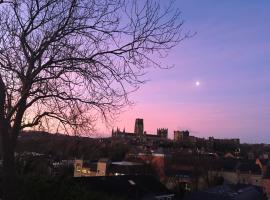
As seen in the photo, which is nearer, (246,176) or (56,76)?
(56,76)

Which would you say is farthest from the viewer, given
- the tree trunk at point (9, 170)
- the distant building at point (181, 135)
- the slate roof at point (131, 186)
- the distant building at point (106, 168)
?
the distant building at point (181, 135)

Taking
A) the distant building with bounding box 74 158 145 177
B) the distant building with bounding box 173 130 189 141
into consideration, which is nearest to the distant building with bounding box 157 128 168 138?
the distant building with bounding box 173 130 189 141

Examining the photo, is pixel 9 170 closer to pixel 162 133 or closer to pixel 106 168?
pixel 106 168

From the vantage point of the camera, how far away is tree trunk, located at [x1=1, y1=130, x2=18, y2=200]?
8070 mm

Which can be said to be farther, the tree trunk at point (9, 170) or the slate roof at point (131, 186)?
the slate roof at point (131, 186)

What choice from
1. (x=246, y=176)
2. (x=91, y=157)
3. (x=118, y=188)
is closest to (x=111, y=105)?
(x=118, y=188)

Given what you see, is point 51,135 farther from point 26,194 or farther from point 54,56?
point 54,56

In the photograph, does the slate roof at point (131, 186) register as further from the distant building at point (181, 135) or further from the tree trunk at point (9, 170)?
the distant building at point (181, 135)

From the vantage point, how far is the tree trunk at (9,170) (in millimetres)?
8070

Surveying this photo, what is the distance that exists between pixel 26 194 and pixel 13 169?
1.07 m

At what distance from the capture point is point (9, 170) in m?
8.20

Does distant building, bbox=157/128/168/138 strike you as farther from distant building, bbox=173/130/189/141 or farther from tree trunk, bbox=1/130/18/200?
tree trunk, bbox=1/130/18/200

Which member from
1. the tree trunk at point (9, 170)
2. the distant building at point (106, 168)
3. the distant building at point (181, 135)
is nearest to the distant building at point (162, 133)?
the distant building at point (181, 135)

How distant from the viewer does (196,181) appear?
60625 millimetres
